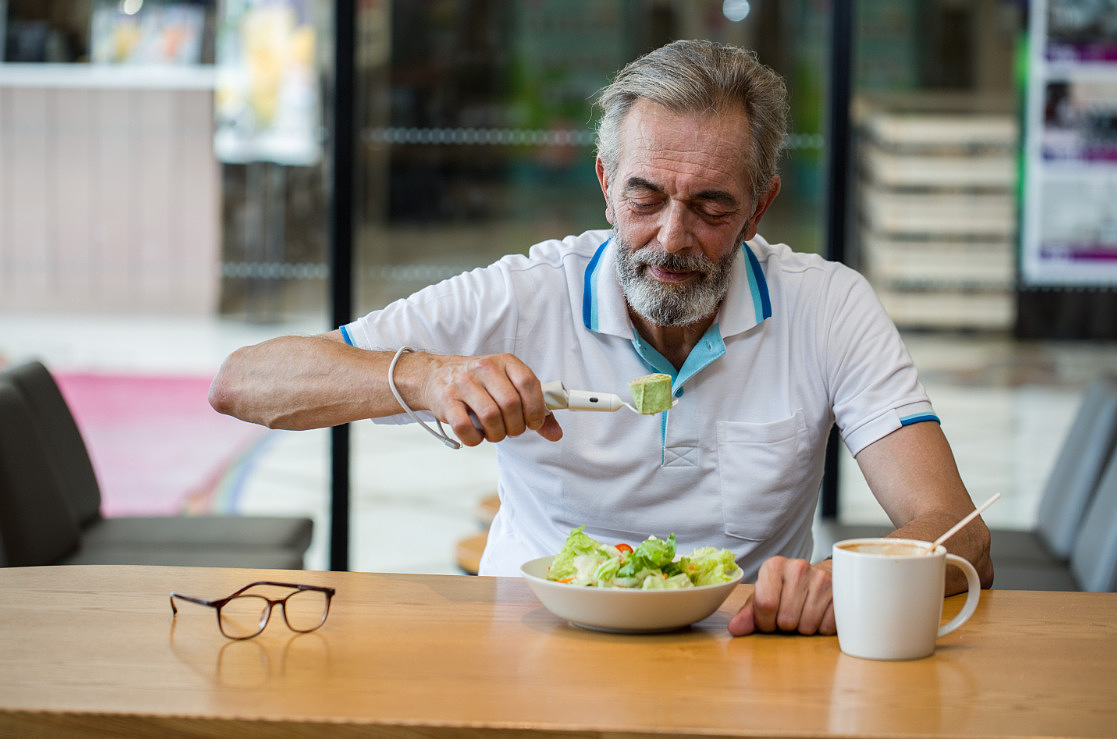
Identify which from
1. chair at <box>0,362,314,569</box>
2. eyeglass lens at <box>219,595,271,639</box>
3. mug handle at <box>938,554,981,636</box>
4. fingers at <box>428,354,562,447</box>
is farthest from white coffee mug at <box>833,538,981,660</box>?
chair at <box>0,362,314,569</box>

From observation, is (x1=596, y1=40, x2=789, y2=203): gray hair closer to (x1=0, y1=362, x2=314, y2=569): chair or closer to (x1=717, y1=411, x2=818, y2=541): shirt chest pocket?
(x1=717, y1=411, x2=818, y2=541): shirt chest pocket

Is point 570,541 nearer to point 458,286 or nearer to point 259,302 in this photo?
point 458,286

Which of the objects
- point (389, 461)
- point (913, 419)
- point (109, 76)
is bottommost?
point (389, 461)

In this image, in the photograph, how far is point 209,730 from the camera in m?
1.10

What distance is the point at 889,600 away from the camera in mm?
1249

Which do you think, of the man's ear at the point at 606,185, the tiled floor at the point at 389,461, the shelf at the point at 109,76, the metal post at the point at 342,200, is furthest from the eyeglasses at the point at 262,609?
the shelf at the point at 109,76

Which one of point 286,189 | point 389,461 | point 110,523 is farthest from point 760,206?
point 389,461

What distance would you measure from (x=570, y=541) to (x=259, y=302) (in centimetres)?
396

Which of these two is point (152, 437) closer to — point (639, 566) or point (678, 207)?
point (678, 207)

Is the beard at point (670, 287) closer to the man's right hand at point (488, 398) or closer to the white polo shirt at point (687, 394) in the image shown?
the white polo shirt at point (687, 394)

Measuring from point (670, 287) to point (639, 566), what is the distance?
63 cm

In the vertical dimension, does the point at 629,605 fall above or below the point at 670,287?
below

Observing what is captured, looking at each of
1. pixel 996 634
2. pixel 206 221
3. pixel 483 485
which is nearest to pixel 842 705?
pixel 996 634

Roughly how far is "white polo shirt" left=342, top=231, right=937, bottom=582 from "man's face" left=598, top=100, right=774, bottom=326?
0.27 ft
